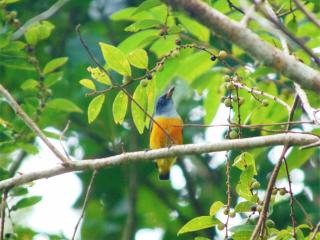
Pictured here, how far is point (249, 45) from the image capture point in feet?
8.09

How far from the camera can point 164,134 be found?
6.21 metres

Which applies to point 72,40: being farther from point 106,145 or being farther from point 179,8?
point 179,8

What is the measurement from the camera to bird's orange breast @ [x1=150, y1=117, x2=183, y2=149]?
20.3 feet

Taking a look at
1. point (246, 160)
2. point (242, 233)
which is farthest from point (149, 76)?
point (242, 233)

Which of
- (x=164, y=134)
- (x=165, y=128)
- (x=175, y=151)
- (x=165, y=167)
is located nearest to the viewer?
(x=175, y=151)

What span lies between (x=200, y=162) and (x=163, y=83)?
9.28ft

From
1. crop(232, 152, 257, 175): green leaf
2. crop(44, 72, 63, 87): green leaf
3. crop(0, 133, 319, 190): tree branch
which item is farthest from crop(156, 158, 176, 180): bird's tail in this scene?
crop(0, 133, 319, 190): tree branch

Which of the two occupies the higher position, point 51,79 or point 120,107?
point 120,107

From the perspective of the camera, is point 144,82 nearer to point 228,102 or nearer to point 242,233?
point 228,102

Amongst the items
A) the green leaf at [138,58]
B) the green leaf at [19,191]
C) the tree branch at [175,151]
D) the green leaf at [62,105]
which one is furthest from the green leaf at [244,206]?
the green leaf at [62,105]

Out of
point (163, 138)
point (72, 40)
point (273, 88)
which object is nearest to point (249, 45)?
point (273, 88)

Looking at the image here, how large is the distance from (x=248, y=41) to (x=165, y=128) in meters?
3.88

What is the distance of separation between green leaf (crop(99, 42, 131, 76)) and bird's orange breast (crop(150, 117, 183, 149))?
7.95ft

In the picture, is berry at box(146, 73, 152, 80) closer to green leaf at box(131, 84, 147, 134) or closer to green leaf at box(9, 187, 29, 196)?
green leaf at box(131, 84, 147, 134)
